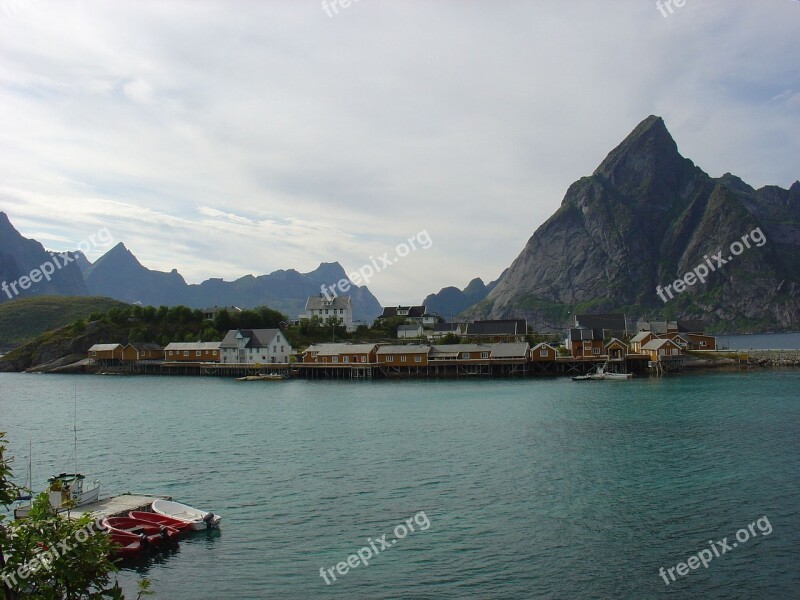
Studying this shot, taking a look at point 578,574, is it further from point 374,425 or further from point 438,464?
point 374,425

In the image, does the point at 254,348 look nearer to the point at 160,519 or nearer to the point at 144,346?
the point at 144,346

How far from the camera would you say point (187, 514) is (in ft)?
91.8

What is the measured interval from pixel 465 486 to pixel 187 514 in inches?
566

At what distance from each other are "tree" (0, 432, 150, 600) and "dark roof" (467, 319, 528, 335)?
12919cm

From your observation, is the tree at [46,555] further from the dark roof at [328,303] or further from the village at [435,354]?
the dark roof at [328,303]

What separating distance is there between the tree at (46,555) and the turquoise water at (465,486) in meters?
12.4

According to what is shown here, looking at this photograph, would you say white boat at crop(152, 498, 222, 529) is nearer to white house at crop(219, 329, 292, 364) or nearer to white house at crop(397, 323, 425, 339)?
white house at crop(219, 329, 292, 364)

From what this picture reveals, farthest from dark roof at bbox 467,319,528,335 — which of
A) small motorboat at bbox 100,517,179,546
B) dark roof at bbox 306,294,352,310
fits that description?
small motorboat at bbox 100,517,179,546

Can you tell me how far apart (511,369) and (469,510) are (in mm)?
77279

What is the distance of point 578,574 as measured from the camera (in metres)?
22.4

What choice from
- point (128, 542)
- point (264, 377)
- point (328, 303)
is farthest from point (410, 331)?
point (128, 542)

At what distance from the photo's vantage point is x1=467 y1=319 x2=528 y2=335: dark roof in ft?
449

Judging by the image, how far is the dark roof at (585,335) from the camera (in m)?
106

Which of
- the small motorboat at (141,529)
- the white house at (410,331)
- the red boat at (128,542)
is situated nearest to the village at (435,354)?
the white house at (410,331)
